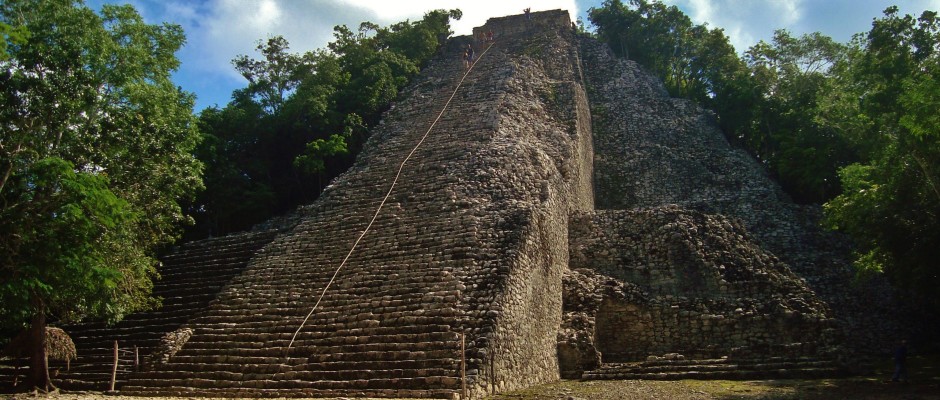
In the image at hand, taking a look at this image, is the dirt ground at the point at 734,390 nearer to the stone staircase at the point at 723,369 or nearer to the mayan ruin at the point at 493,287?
the stone staircase at the point at 723,369

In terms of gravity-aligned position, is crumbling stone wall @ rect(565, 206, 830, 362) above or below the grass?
above

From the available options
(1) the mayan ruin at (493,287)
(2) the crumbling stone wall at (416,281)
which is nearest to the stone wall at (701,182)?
(1) the mayan ruin at (493,287)

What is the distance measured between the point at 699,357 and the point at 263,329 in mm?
7826

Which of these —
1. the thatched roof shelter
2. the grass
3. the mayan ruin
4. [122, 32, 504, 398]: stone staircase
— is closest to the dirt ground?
the grass

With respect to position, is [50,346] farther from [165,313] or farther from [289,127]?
[289,127]

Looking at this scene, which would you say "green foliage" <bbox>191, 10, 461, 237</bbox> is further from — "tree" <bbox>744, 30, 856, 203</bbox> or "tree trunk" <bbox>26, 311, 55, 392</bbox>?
"tree" <bbox>744, 30, 856, 203</bbox>

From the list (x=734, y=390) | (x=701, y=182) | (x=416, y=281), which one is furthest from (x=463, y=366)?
(x=701, y=182)

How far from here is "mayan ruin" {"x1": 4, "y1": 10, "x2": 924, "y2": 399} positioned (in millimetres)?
9875

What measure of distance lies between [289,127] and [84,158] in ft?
37.0

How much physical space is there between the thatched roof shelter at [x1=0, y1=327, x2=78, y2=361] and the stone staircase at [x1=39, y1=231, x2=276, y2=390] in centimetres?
34

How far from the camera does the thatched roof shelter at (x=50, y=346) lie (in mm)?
10883

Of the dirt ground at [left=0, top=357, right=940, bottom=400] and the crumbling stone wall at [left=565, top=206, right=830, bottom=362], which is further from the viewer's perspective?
the crumbling stone wall at [left=565, top=206, right=830, bottom=362]

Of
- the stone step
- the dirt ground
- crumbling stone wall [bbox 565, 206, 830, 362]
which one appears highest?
crumbling stone wall [bbox 565, 206, 830, 362]

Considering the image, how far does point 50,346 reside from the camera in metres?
10.9
